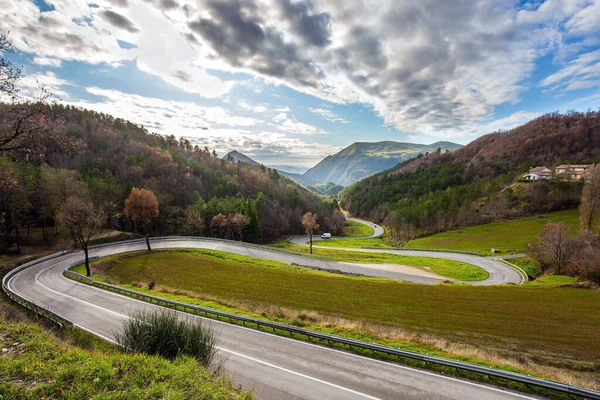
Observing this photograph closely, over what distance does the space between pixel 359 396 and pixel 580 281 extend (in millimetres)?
37724

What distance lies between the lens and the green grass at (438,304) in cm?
1631

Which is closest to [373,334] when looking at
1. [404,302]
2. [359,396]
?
[359,396]

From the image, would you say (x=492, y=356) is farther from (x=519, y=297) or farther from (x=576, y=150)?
(x=576, y=150)

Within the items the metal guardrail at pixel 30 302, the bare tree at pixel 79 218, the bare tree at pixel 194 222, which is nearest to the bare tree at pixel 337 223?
the bare tree at pixel 194 222

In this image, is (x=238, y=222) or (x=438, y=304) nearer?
(x=438, y=304)

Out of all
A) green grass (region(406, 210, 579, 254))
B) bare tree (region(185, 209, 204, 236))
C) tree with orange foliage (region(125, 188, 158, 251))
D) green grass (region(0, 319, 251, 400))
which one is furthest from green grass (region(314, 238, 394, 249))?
green grass (region(0, 319, 251, 400))

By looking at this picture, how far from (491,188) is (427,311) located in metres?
110

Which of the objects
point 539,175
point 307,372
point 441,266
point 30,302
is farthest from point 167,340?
point 539,175

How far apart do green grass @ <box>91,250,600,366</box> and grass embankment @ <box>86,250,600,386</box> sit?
73 millimetres

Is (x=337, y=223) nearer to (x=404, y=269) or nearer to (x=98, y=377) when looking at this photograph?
(x=404, y=269)

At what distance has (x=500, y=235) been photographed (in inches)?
2689

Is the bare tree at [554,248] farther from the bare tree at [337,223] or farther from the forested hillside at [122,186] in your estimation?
the bare tree at [337,223]

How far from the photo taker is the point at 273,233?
305ft

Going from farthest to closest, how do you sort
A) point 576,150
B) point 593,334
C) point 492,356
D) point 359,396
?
1. point 576,150
2. point 593,334
3. point 492,356
4. point 359,396
